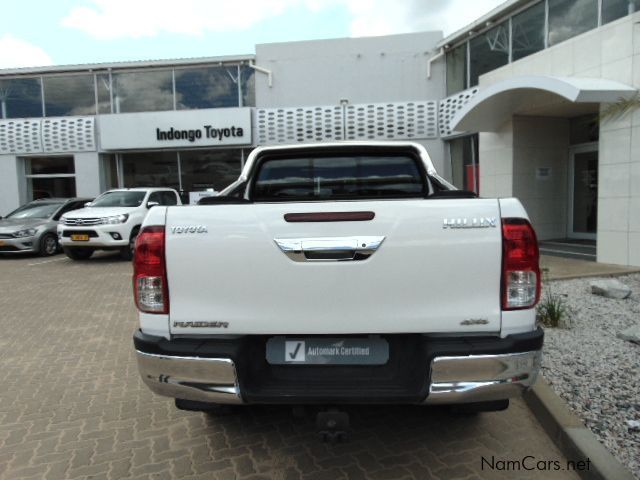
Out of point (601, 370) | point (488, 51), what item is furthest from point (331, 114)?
point (601, 370)

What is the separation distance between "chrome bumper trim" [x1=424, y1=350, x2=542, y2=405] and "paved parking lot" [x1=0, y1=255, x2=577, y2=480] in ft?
2.32

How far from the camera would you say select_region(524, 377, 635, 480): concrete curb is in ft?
8.66

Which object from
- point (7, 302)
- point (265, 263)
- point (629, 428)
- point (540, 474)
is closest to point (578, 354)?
point (629, 428)

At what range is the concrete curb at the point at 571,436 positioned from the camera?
8.66 feet

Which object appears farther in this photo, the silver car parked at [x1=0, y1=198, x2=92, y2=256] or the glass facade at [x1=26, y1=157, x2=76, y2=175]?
the glass facade at [x1=26, y1=157, x2=76, y2=175]

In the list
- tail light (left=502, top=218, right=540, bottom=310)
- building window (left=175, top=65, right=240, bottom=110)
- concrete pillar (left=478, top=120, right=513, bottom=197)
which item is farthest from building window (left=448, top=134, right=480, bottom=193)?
tail light (left=502, top=218, right=540, bottom=310)

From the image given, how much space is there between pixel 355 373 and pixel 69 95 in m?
19.4

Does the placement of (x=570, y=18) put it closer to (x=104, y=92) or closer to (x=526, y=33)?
(x=526, y=33)

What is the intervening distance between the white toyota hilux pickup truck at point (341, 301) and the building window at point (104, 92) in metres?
17.6

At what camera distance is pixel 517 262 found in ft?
7.85

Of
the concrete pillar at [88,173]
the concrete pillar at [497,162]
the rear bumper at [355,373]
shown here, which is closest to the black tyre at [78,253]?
the concrete pillar at [88,173]

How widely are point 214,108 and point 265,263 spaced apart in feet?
52.4

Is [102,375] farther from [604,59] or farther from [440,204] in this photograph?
[604,59]

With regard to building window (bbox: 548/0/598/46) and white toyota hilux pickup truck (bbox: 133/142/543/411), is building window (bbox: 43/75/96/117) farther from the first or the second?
white toyota hilux pickup truck (bbox: 133/142/543/411)
